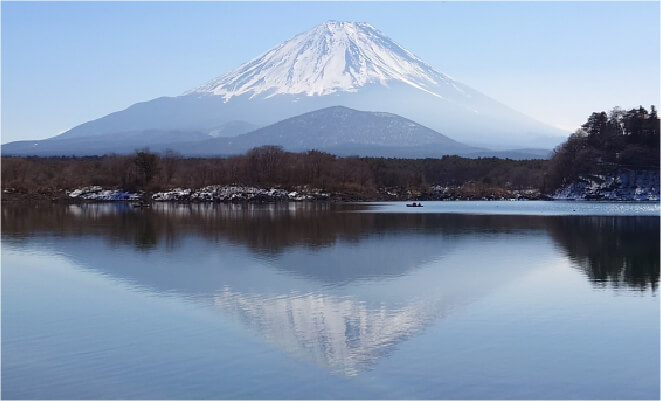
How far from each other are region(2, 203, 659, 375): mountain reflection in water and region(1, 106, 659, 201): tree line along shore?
4128 centimetres

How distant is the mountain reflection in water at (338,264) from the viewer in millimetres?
12891

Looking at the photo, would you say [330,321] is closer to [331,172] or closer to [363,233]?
[363,233]

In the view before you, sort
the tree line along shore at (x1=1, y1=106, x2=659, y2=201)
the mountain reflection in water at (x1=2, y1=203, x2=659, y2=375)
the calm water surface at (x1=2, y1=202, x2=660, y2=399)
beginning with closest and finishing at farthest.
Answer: the calm water surface at (x1=2, y1=202, x2=660, y2=399)
the mountain reflection in water at (x1=2, y1=203, x2=659, y2=375)
the tree line along shore at (x1=1, y1=106, x2=659, y2=201)

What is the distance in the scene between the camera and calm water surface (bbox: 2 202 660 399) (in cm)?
961

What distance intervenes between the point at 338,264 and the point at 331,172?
204 ft

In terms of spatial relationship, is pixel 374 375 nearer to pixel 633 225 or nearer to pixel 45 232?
pixel 45 232

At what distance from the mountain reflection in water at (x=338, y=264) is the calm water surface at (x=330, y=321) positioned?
0.24 ft

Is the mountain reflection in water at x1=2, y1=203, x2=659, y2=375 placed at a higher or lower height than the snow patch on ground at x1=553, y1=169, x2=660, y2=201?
lower

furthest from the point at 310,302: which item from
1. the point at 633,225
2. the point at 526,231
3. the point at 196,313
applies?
the point at 633,225

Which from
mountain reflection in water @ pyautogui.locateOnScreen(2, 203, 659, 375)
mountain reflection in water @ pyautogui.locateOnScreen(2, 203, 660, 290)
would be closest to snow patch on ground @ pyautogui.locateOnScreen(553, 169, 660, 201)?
mountain reflection in water @ pyautogui.locateOnScreen(2, 203, 660, 290)

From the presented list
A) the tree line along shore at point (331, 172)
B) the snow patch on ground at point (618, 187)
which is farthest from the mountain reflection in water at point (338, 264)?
the snow patch on ground at point (618, 187)

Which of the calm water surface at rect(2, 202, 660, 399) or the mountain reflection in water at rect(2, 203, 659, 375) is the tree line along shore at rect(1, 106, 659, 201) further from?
the calm water surface at rect(2, 202, 660, 399)

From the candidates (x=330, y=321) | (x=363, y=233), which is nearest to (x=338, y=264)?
(x=330, y=321)

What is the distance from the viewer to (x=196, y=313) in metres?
14.0
